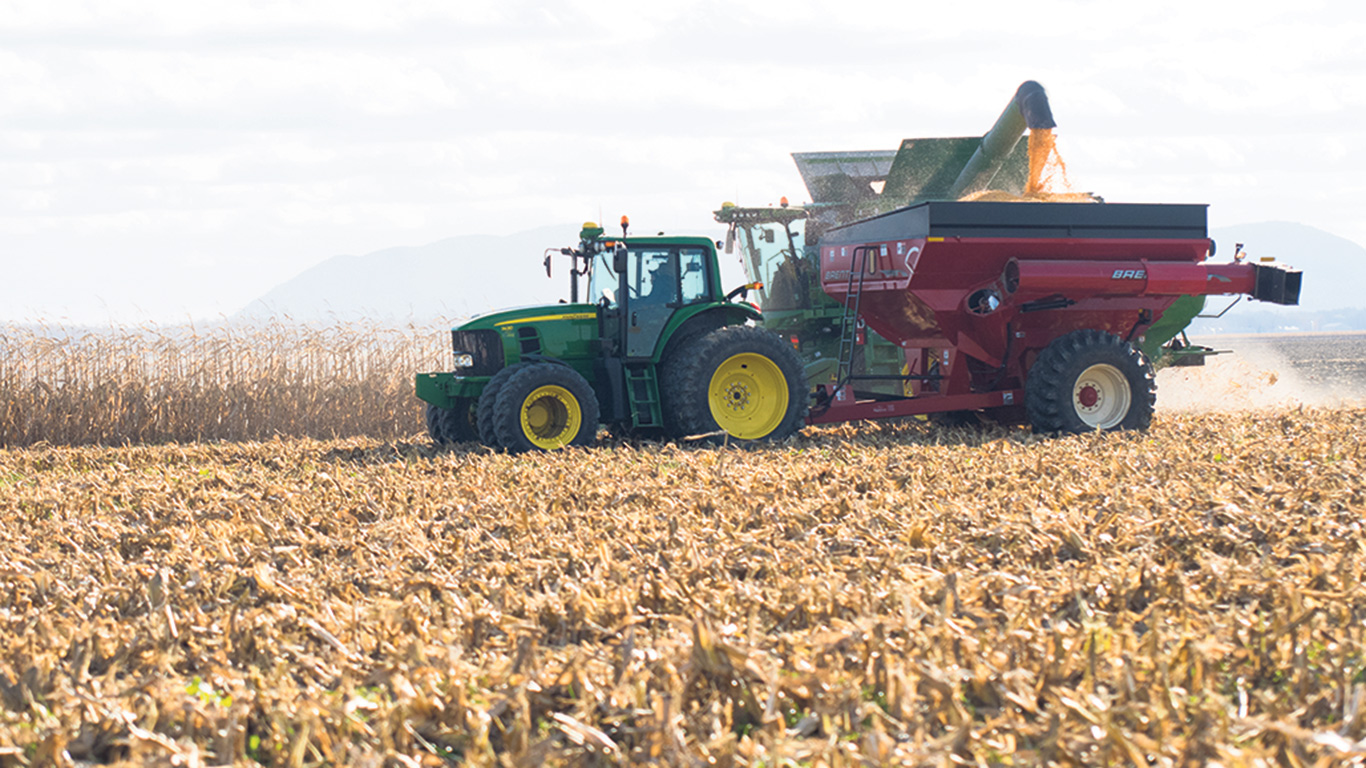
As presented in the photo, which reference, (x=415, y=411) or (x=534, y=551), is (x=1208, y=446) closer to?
(x=534, y=551)

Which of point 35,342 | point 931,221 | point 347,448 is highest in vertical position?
point 931,221

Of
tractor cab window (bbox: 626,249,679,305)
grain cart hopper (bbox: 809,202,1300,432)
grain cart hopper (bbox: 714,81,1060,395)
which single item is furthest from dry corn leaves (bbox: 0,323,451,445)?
grain cart hopper (bbox: 809,202,1300,432)

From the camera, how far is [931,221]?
9422 mm

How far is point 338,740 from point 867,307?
26.5 ft

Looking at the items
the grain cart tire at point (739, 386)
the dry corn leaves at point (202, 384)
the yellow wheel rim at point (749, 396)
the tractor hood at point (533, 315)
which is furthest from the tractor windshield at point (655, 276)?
the dry corn leaves at point (202, 384)

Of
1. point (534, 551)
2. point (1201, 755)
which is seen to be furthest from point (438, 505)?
point (1201, 755)

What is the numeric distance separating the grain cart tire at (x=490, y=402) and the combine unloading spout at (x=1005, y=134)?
17.3 feet

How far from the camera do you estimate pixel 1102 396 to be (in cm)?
1023

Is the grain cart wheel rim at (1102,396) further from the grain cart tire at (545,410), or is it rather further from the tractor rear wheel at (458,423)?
the tractor rear wheel at (458,423)

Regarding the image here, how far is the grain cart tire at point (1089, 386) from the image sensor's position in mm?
9766

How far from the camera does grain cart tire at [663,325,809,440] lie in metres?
9.45

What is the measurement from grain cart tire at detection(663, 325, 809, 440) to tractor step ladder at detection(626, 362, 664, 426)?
114 mm

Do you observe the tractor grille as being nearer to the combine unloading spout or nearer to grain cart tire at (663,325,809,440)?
grain cart tire at (663,325,809,440)

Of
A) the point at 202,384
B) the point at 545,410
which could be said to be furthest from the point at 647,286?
the point at 202,384
